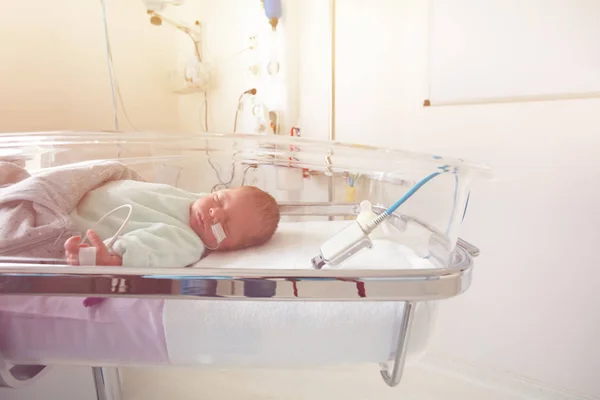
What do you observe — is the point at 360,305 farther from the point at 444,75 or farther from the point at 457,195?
the point at 444,75

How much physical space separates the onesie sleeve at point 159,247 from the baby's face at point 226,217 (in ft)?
0.12

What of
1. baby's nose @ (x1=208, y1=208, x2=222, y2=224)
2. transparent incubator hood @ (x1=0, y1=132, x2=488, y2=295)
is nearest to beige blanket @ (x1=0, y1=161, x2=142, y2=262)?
transparent incubator hood @ (x1=0, y1=132, x2=488, y2=295)

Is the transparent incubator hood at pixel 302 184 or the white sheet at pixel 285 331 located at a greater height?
the transparent incubator hood at pixel 302 184

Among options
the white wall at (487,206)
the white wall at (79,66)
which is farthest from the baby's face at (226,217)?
the white wall at (79,66)

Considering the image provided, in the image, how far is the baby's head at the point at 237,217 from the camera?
890 millimetres

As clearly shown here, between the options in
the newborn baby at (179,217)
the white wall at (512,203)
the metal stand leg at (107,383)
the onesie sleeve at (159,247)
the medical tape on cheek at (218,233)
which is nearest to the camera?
the onesie sleeve at (159,247)

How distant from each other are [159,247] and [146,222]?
0.13 m

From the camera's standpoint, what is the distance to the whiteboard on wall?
112 centimetres

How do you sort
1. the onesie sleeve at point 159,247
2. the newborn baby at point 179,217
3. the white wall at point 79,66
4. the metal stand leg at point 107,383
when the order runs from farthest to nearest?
the white wall at point 79,66
the metal stand leg at point 107,383
the newborn baby at point 179,217
the onesie sleeve at point 159,247

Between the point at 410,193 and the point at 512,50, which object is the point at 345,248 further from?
the point at 512,50

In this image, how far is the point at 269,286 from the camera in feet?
1.75

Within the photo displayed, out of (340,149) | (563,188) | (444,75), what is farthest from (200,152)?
(563,188)

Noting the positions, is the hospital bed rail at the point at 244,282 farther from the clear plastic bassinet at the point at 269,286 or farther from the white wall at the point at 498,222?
the white wall at the point at 498,222

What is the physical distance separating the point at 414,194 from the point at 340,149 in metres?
0.19
